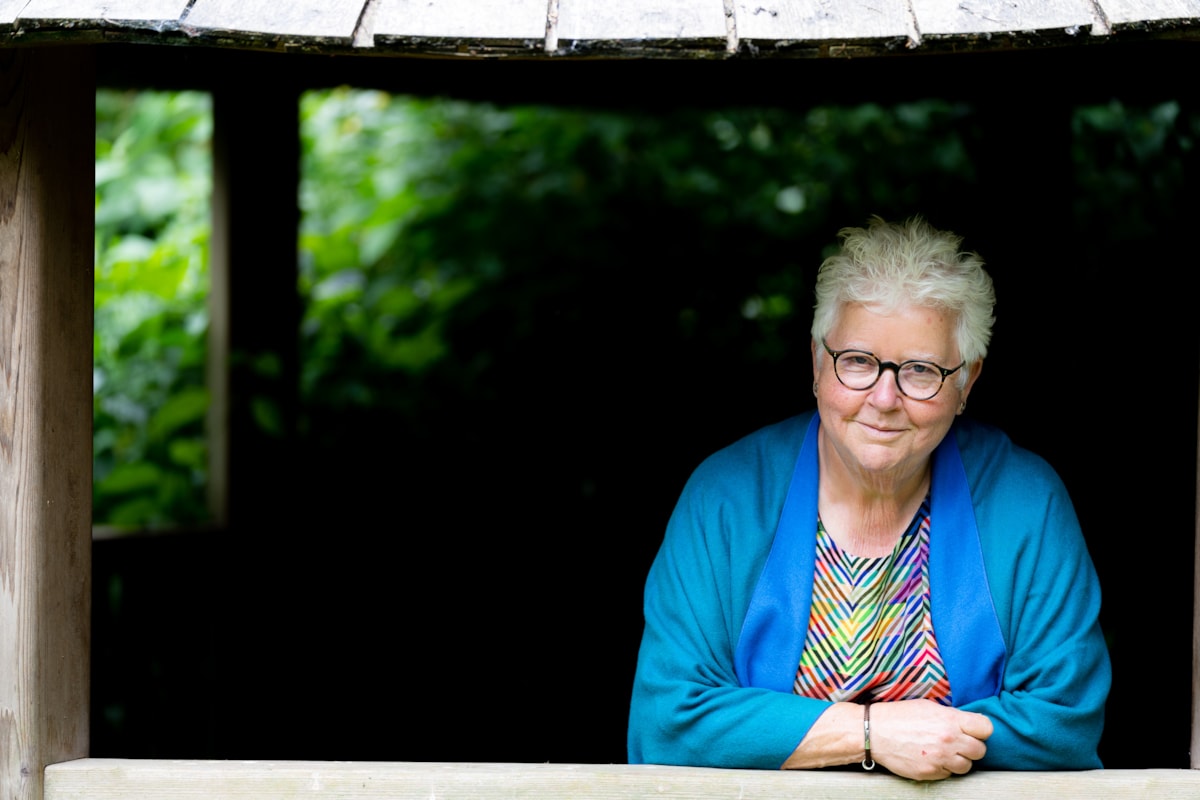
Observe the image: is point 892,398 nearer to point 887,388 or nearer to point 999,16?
point 887,388

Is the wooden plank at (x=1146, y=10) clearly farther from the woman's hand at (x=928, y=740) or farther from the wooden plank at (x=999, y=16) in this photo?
the woman's hand at (x=928, y=740)

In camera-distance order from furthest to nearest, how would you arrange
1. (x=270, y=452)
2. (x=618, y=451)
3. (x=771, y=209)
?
(x=771, y=209), (x=618, y=451), (x=270, y=452)

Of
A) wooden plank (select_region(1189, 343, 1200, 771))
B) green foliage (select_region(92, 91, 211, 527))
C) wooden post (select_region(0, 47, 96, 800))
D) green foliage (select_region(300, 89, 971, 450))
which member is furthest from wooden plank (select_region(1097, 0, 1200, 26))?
green foliage (select_region(300, 89, 971, 450))

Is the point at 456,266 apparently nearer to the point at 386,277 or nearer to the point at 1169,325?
the point at 386,277

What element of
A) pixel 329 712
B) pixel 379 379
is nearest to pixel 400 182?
pixel 379 379

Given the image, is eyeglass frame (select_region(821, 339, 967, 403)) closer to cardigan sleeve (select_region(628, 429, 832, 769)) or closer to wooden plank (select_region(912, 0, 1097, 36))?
cardigan sleeve (select_region(628, 429, 832, 769))

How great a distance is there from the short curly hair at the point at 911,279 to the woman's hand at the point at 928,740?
26.3 inches

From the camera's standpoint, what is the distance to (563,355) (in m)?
6.25

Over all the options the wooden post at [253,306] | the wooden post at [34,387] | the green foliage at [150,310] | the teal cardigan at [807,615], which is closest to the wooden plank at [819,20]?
the teal cardigan at [807,615]

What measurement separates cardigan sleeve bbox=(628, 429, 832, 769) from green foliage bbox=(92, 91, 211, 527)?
92.0 inches

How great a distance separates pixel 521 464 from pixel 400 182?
2.87 meters

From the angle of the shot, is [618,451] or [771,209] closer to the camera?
[618,451]

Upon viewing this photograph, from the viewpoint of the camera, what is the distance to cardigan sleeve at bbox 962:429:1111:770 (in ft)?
7.40

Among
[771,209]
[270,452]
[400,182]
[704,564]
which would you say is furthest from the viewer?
[400,182]
